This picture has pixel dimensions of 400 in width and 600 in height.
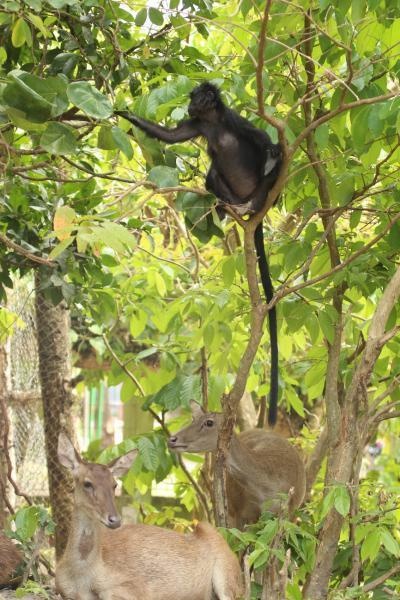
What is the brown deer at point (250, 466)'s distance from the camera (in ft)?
16.3

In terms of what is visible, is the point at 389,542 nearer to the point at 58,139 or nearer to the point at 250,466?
the point at 250,466

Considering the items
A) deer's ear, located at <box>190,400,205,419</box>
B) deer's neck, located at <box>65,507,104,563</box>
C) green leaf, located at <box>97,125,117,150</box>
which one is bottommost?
deer's neck, located at <box>65,507,104,563</box>

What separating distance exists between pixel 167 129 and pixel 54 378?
284 cm

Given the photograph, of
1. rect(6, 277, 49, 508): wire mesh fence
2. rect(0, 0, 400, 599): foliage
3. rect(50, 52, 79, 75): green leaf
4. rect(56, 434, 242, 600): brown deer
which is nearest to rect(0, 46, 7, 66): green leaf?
rect(0, 0, 400, 599): foliage

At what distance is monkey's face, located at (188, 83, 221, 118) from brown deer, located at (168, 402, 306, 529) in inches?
57.7

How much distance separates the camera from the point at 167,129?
4.61 metres

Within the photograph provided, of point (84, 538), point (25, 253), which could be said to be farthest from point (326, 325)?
point (25, 253)

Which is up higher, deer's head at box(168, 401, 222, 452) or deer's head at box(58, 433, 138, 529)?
deer's head at box(168, 401, 222, 452)

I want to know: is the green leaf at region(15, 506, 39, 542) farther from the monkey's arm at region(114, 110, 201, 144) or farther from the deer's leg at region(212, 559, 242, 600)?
the monkey's arm at region(114, 110, 201, 144)

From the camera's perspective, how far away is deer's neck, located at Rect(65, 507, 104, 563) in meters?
3.95

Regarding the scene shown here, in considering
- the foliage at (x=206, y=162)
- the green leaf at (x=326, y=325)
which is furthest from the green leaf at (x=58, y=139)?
the green leaf at (x=326, y=325)

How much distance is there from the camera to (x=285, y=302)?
15.7 ft

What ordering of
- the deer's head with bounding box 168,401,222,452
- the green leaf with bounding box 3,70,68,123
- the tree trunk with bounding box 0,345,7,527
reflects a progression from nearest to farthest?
the green leaf with bounding box 3,70,68,123 < the deer's head with bounding box 168,401,222,452 < the tree trunk with bounding box 0,345,7,527

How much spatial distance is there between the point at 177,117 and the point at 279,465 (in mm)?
2355
